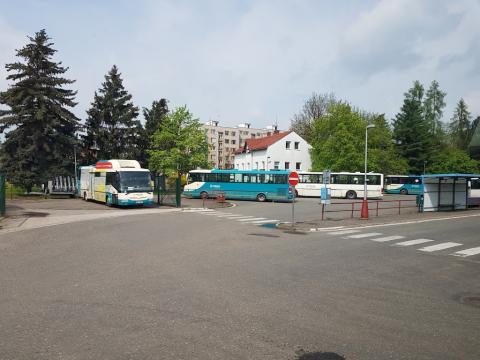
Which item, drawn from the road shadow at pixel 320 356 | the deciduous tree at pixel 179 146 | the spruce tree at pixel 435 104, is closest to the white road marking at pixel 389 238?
→ the road shadow at pixel 320 356

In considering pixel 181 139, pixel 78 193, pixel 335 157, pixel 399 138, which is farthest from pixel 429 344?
pixel 399 138

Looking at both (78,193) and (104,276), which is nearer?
(104,276)

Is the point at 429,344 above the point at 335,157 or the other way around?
the other way around

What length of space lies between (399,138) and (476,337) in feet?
206

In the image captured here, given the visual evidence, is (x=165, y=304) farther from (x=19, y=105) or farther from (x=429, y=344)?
(x=19, y=105)

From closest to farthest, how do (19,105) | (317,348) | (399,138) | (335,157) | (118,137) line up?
(317,348) < (19,105) < (118,137) < (335,157) < (399,138)

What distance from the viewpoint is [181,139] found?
167 feet

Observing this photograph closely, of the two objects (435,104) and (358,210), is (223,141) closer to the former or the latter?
(435,104)

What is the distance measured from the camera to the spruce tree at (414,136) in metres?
61.8

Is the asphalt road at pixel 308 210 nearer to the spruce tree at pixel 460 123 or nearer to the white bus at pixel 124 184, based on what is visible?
the white bus at pixel 124 184

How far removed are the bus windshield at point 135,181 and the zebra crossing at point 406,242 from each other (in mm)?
14878

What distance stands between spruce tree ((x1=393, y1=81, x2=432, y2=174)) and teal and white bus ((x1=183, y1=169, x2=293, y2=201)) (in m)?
31.9

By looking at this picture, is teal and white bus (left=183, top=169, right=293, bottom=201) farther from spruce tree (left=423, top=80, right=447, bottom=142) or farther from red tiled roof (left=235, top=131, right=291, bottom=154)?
spruce tree (left=423, top=80, right=447, bottom=142)

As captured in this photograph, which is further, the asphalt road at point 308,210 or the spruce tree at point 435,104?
the spruce tree at point 435,104
